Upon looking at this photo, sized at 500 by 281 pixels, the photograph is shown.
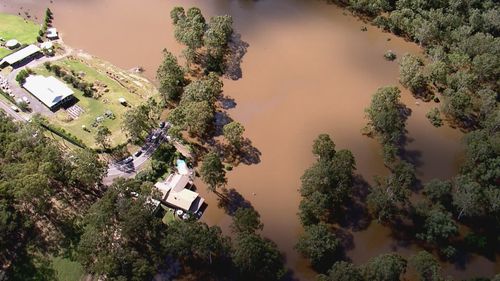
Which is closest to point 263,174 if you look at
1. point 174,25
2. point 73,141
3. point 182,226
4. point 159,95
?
point 182,226

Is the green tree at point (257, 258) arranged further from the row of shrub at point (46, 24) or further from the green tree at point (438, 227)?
the row of shrub at point (46, 24)

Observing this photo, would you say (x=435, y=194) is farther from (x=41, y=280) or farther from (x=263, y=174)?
(x=41, y=280)

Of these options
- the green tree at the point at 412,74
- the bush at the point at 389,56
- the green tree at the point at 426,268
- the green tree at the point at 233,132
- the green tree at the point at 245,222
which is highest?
the bush at the point at 389,56

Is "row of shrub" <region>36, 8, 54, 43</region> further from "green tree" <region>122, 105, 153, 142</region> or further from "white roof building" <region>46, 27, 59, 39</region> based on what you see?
"green tree" <region>122, 105, 153, 142</region>

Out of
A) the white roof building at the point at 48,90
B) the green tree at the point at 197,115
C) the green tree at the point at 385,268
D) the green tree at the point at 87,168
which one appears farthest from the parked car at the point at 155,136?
the green tree at the point at 385,268

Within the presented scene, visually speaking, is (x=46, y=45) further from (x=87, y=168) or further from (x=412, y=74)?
(x=412, y=74)

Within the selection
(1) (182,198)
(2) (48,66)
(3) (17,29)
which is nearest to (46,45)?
(2) (48,66)
